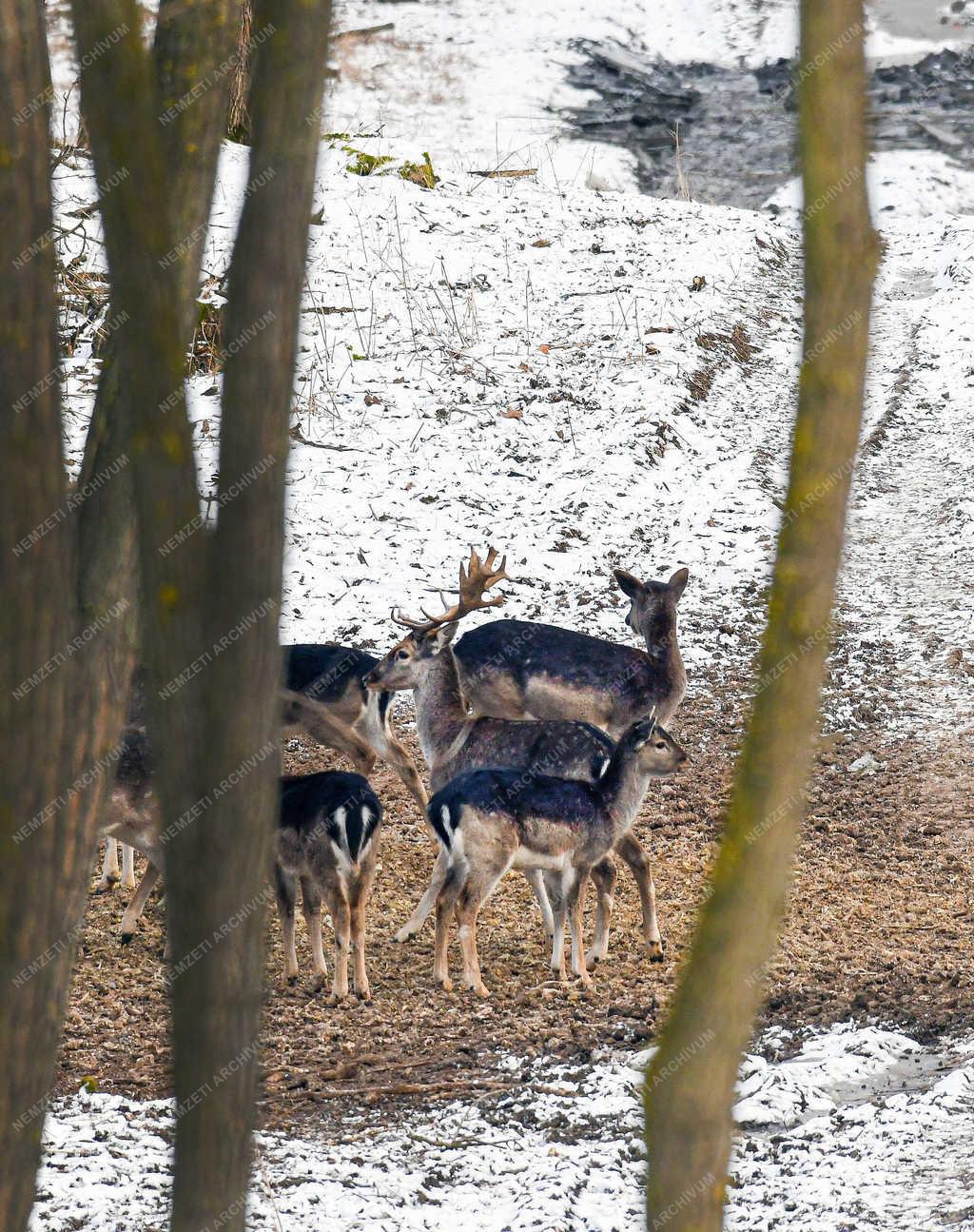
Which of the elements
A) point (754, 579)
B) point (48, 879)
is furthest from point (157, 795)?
point (754, 579)

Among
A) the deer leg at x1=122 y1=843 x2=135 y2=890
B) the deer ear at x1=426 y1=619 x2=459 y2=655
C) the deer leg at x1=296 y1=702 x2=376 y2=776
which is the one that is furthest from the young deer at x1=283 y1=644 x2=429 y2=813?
the deer leg at x1=122 y1=843 x2=135 y2=890

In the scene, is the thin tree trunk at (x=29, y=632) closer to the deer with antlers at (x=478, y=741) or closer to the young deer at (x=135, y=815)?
the young deer at (x=135, y=815)

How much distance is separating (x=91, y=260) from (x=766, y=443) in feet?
23.2

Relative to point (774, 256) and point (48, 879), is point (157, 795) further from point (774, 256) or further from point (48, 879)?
point (774, 256)

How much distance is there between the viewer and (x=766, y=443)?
13891 mm

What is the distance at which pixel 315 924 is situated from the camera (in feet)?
22.1

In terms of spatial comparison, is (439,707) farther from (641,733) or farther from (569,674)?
(641,733)

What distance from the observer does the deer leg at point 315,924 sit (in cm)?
669

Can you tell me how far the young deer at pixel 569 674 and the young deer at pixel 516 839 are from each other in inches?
64.4

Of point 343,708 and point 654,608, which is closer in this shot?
point 343,708

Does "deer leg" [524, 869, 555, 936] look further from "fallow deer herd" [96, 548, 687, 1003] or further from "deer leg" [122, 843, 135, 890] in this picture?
"deer leg" [122, 843, 135, 890]

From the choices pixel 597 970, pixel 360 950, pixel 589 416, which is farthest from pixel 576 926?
pixel 589 416

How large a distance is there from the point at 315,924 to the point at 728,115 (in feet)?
71.6

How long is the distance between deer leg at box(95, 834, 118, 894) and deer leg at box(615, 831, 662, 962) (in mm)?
2770
